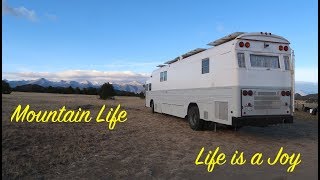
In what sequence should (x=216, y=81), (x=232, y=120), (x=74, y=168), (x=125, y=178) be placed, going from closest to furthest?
(x=125, y=178) < (x=74, y=168) < (x=232, y=120) < (x=216, y=81)

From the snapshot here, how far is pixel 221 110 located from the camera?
40.4 feet

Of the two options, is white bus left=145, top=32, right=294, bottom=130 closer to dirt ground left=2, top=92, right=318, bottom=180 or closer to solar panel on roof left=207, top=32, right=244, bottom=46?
solar panel on roof left=207, top=32, right=244, bottom=46

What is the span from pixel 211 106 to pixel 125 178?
6312 millimetres

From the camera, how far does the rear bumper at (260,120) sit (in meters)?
11.4

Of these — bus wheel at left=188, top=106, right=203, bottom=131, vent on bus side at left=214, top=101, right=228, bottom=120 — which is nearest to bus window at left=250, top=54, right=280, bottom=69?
vent on bus side at left=214, top=101, right=228, bottom=120

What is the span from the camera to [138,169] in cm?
809

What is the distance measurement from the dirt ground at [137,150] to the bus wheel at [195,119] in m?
0.32

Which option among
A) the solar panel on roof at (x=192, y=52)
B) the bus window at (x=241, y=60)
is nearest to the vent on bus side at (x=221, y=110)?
the bus window at (x=241, y=60)

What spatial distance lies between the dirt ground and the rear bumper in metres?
0.70

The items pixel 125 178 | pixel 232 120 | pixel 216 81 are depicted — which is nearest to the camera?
pixel 125 178

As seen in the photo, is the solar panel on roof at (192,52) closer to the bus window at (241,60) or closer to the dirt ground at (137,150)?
the bus window at (241,60)

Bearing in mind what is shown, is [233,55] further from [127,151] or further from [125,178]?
[125,178]

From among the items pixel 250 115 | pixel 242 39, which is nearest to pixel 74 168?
pixel 250 115

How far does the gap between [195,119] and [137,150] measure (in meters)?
4.90
